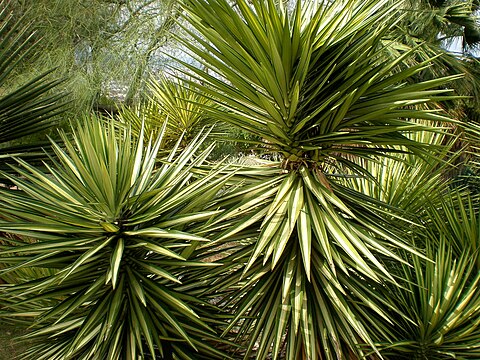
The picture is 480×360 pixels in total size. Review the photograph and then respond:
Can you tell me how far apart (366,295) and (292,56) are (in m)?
1.14

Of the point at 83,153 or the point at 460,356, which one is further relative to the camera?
the point at 83,153

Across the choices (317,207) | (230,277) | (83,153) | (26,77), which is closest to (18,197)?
(83,153)

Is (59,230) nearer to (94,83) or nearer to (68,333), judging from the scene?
(68,333)

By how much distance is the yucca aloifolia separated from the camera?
1.84m

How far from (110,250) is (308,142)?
1045 mm

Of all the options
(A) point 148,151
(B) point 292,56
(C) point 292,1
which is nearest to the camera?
(B) point 292,56

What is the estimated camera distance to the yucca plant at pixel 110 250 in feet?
5.91

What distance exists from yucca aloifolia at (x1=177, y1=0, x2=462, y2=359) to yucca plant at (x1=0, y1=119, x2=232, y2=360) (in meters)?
0.24

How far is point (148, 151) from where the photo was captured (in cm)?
233

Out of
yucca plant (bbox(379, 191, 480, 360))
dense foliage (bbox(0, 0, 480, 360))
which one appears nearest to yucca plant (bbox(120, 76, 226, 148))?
dense foliage (bbox(0, 0, 480, 360))

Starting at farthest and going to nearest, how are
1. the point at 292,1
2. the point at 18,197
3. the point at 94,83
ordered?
the point at 94,83 < the point at 292,1 < the point at 18,197

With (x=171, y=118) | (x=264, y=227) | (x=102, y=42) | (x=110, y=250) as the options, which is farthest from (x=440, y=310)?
(x=102, y=42)

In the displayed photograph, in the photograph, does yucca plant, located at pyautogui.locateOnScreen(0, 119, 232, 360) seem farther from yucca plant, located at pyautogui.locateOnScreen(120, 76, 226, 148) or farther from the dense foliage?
yucca plant, located at pyautogui.locateOnScreen(120, 76, 226, 148)

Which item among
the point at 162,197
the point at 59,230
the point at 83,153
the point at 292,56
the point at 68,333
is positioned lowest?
the point at 68,333
